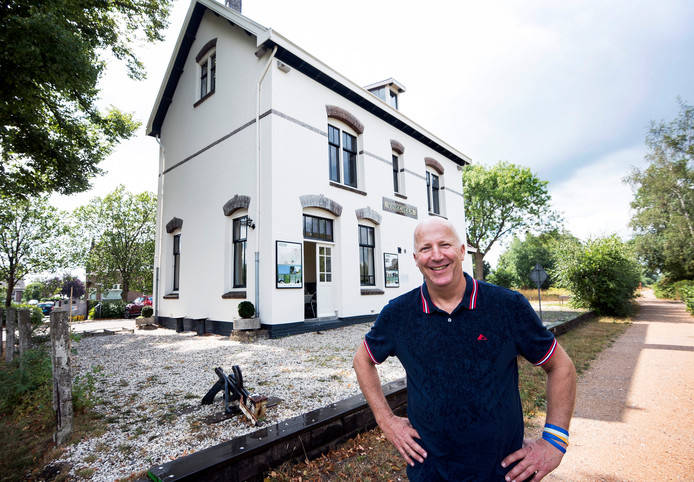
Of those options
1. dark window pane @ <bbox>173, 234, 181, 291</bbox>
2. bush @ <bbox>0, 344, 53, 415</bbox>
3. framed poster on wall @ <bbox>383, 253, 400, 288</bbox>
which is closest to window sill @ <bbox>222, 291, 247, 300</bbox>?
dark window pane @ <bbox>173, 234, 181, 291</bbox>

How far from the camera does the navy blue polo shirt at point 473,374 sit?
1401 millimetres

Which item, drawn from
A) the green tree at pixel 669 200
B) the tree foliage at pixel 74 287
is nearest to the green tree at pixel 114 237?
the tree foliage at pixel 74 287

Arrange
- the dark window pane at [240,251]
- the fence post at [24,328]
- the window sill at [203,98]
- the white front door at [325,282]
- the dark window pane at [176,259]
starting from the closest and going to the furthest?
the fence post at [24,328], the dark window pane at [240,251], the white front door at [325,282], the window sill at [203,98], the dark window pane at [176,259]

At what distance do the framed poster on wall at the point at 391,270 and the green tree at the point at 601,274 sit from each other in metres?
8.84

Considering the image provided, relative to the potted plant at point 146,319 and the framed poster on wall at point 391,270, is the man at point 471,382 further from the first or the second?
the potted plant at point 146,319

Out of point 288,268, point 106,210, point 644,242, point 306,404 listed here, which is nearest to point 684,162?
point 644,242

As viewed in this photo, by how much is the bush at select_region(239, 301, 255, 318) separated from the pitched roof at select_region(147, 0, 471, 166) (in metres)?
6.79

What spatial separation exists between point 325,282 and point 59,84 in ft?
24.7

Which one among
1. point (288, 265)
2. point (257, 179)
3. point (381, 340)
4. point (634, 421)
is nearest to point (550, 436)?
point (381, 340)

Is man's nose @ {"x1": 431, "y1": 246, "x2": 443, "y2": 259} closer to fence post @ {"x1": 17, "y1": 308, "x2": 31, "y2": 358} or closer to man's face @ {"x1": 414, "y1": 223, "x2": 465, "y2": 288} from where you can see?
man's face @ {"x1": 414, "y1": 223, "x2": 465, "y2": 288}

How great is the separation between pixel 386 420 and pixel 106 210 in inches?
1174

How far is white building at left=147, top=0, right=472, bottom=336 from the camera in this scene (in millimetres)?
8789

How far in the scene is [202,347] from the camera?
24.0 feet

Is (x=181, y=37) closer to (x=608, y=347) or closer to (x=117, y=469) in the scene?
(x=117, y=469)
